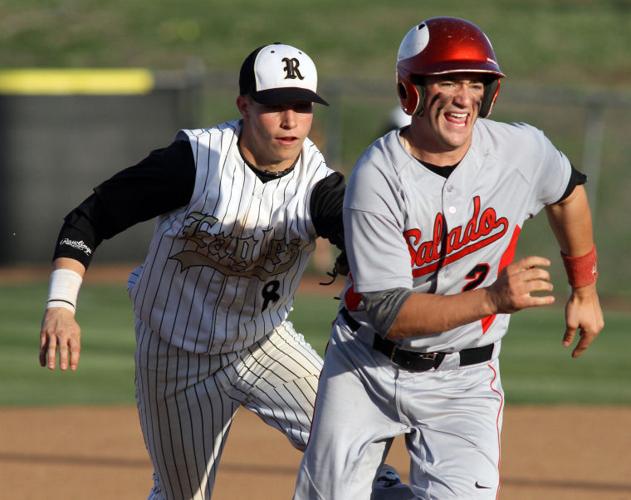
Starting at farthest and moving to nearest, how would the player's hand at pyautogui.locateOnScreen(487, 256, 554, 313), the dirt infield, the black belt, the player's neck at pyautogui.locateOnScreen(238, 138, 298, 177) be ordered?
the dirt infield < the player's neck at pyautogui.locateOnScreen(238, 138, 298, 177) < the black belt < the player's hand at pyautogui.locateOnScreen(487, 256, 554, 313)

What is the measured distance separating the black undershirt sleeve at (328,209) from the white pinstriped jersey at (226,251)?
Answer: 0.04 meters

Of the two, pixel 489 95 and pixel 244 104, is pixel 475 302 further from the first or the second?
pixel 244 104

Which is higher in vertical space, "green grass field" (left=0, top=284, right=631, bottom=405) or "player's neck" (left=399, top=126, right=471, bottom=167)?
"player's neck" (left=399, top=126, right=471, bottom=167)

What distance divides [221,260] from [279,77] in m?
0.77

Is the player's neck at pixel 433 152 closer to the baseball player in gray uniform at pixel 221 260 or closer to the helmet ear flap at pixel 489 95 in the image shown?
the helmet ear flap at pixel 489 95

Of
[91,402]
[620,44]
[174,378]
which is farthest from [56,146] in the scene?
[620,44]

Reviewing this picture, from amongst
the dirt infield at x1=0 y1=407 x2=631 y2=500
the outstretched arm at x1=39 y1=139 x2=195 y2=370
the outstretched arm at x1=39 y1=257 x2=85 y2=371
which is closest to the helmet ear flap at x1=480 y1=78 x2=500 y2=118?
the outstretched arm at x1=39 y1=139 x2=195 y2=370

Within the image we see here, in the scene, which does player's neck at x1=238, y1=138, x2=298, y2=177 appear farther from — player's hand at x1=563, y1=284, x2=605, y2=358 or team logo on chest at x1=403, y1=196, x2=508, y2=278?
player's hand at x1=563, y1=284, x2=605, y2=358

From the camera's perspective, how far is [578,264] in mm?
4441

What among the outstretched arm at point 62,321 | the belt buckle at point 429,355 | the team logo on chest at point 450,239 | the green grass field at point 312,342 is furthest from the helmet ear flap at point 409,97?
the green grass field at point 312,342

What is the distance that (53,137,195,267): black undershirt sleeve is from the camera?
15.2 feet

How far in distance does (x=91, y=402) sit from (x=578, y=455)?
365cm

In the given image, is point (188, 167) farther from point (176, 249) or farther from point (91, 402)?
point (91, 402)

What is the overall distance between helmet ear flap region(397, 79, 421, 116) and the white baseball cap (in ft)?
2.07
